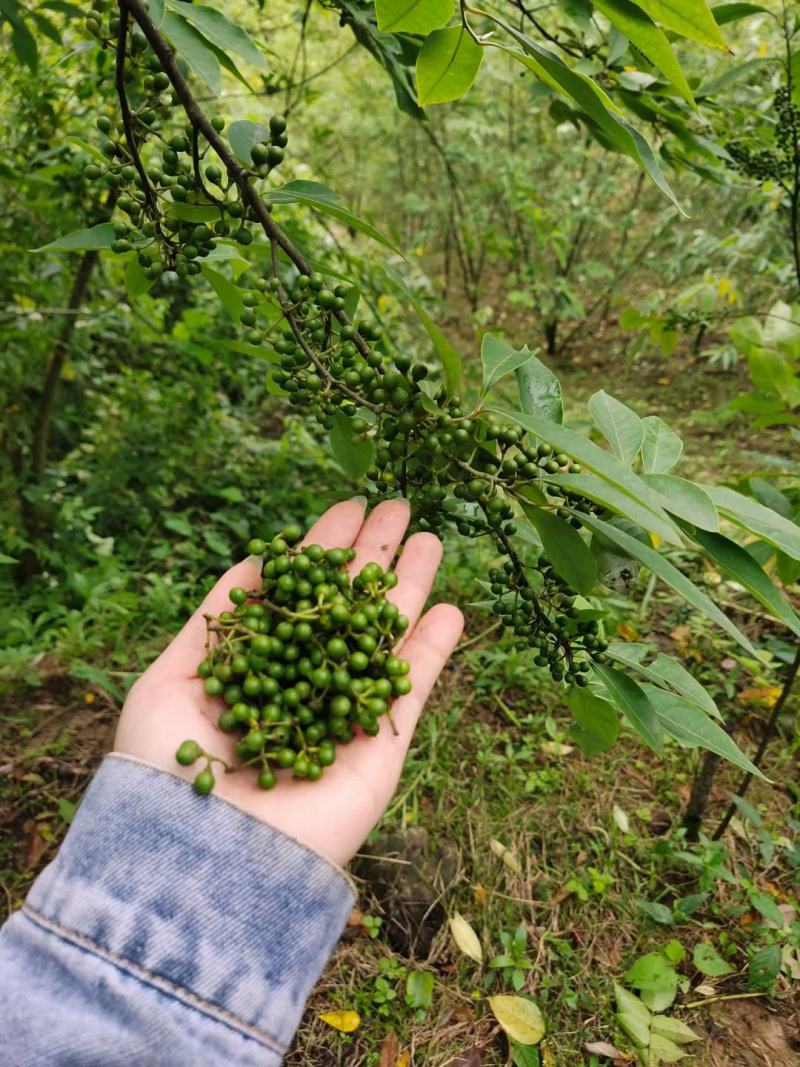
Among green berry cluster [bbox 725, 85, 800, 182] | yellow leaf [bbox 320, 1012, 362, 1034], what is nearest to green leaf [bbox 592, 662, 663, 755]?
yellow leaf [bbox 320, 1012, 362, 1034]

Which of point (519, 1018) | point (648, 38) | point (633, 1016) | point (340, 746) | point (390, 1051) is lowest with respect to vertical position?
point (390, 1051)

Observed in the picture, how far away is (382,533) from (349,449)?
0.50 ft

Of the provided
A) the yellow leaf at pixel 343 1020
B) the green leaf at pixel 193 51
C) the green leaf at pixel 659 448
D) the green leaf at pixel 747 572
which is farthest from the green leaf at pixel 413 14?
the yellow leaf at pixel 343 1020

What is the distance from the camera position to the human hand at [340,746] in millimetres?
1016

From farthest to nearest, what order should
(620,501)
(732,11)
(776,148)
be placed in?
(776,148), (732,11), (620,501)

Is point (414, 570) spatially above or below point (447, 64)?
below

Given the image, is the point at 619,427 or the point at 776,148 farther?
the point at 776,148

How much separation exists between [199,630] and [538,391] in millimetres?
699

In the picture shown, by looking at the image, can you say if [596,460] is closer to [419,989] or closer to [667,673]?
[667,673]

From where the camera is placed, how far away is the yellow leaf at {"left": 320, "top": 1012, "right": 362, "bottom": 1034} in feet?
5.54

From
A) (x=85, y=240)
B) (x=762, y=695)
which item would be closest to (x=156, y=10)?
(x=85, y=240)

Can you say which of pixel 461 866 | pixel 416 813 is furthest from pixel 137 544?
pixel 461 866

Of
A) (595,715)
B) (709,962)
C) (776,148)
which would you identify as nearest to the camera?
(595,715)

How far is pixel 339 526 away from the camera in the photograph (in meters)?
1.27
